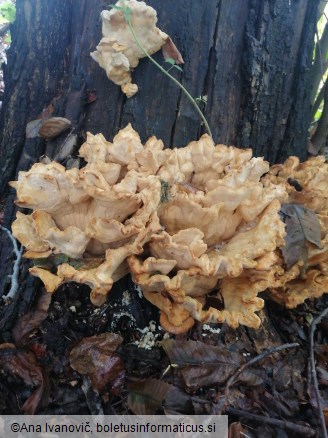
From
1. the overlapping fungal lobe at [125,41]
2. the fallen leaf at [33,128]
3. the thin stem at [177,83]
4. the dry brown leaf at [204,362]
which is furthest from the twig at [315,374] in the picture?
the fallen leaf at [33,128]

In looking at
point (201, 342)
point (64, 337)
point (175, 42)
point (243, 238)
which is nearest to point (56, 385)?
point (64, 337)

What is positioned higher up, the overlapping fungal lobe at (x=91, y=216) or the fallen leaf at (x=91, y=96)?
the fallen leaf at (x=91, y=96)

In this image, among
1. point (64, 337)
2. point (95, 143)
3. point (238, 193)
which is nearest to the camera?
point (238, 193)

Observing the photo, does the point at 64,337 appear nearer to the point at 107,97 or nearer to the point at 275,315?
the point at 275,315

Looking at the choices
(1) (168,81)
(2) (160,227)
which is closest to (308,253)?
(2) (160,227)

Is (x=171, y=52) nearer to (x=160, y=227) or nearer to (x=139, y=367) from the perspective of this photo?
(x=160, y=227)

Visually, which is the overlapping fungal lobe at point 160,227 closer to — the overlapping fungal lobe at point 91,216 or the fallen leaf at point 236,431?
the overlapping fungal lobe at point 91,216

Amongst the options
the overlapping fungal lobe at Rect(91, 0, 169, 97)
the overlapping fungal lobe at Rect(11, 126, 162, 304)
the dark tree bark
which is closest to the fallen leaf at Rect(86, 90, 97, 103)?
the dark tree bark

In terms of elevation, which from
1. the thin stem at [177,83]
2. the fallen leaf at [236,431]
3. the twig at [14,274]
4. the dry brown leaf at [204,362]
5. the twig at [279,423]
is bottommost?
the fallen leaf at [236,431]
